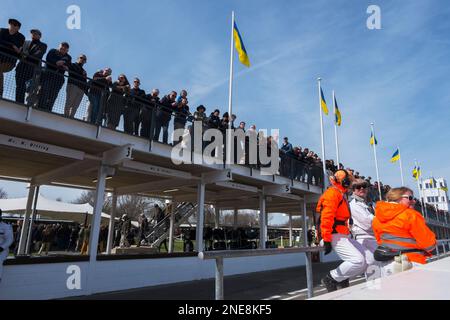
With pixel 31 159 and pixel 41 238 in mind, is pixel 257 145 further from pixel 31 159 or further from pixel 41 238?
pixel 41 238

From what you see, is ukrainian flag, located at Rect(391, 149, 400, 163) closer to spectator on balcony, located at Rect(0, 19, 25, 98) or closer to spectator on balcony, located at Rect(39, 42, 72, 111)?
spectator on balcony, located at Rect(39, 42, 72, 111)

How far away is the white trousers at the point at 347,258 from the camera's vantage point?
4441 mm

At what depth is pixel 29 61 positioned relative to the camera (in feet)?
24.0

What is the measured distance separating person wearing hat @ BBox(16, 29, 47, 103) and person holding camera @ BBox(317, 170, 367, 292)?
6698 mm

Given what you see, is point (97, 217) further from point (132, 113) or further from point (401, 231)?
point (401, 231)

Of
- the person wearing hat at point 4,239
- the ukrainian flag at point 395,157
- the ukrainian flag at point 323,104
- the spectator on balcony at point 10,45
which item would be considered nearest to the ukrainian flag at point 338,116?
the ukrainian flag at point 323,104

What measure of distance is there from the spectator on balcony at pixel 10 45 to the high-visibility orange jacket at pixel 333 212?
6.82 m

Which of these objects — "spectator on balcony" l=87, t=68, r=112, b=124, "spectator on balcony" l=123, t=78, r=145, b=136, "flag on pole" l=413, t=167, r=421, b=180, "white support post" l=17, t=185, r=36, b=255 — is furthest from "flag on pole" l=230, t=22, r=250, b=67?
"flag on pole" l=413, t=167, r=421, b=180

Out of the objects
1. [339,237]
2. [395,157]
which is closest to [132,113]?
[339,237]

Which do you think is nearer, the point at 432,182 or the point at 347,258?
the point at 347,258

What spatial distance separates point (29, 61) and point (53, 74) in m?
0.53

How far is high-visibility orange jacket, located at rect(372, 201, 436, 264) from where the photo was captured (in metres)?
3.67

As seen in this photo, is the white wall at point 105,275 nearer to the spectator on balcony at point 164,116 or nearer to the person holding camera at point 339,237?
the spectator on balcony at point 164,116

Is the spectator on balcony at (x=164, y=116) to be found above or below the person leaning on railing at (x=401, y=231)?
above
